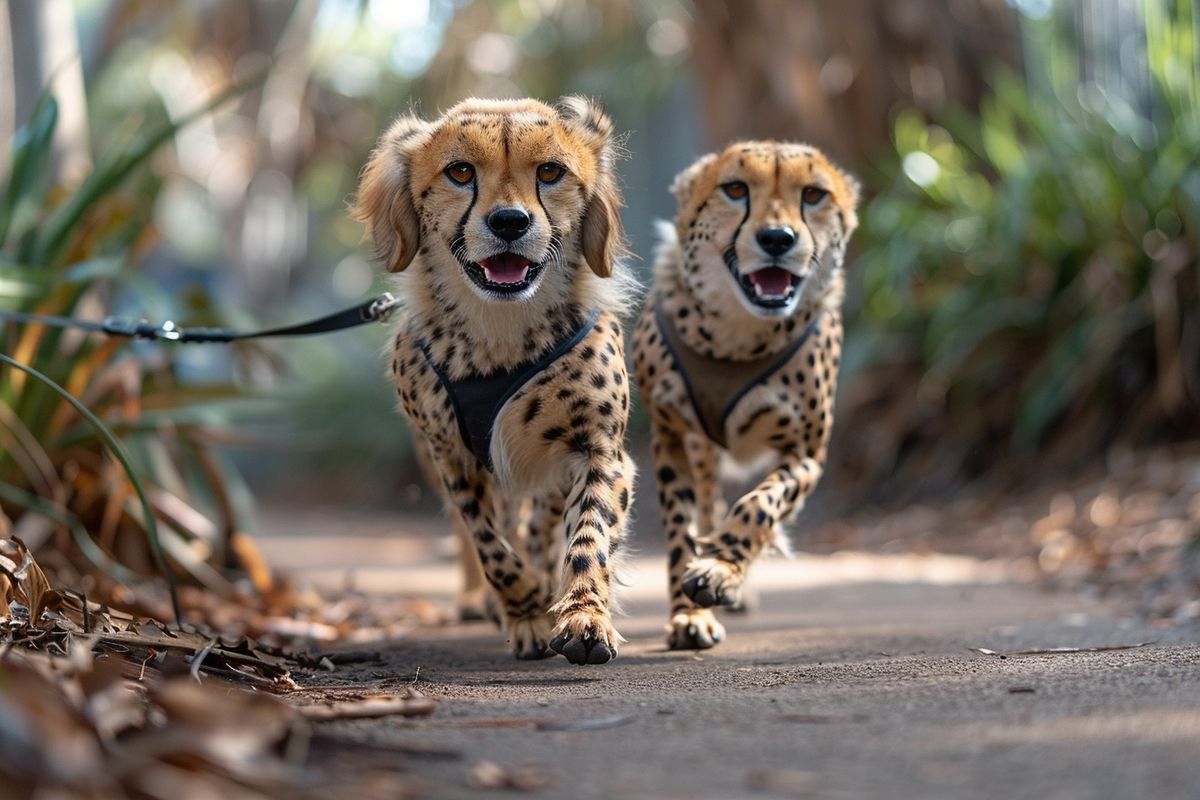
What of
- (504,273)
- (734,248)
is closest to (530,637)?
(504,273)

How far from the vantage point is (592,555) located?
3.62 metres

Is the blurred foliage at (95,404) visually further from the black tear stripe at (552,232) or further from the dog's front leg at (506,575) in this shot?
the black tear stripe at (552,232)

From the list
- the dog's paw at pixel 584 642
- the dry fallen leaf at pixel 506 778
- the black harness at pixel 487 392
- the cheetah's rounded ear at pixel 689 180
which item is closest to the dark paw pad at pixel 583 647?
the dog's paw at pixel 584 642

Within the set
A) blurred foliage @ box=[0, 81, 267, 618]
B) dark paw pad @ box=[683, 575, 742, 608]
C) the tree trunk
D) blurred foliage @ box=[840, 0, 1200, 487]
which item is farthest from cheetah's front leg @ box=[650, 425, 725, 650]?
the tree trunk

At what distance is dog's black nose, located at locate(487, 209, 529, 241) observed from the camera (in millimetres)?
3646

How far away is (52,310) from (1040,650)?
381 cm

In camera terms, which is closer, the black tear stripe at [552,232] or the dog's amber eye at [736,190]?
the black tear stripe at [552,232]

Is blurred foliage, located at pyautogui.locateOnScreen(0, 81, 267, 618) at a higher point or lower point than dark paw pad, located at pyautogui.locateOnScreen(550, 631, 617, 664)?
higher

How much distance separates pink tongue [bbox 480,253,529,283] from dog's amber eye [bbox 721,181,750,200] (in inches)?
Result: 41.9

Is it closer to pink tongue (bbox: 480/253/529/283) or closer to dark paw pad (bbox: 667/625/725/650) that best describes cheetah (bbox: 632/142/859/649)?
dark paw pad (bbox: 667/625/725/650)

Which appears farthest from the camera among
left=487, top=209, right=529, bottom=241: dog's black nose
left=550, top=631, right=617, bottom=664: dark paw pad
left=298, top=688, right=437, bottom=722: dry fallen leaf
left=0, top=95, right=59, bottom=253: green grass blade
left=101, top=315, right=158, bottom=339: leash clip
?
left=0, top=95, right=59, bottom=253: green grass blade

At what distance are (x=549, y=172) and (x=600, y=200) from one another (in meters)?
0.21

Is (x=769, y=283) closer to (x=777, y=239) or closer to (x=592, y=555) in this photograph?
(x=777, y=239)

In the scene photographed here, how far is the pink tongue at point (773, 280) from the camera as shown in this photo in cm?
446
